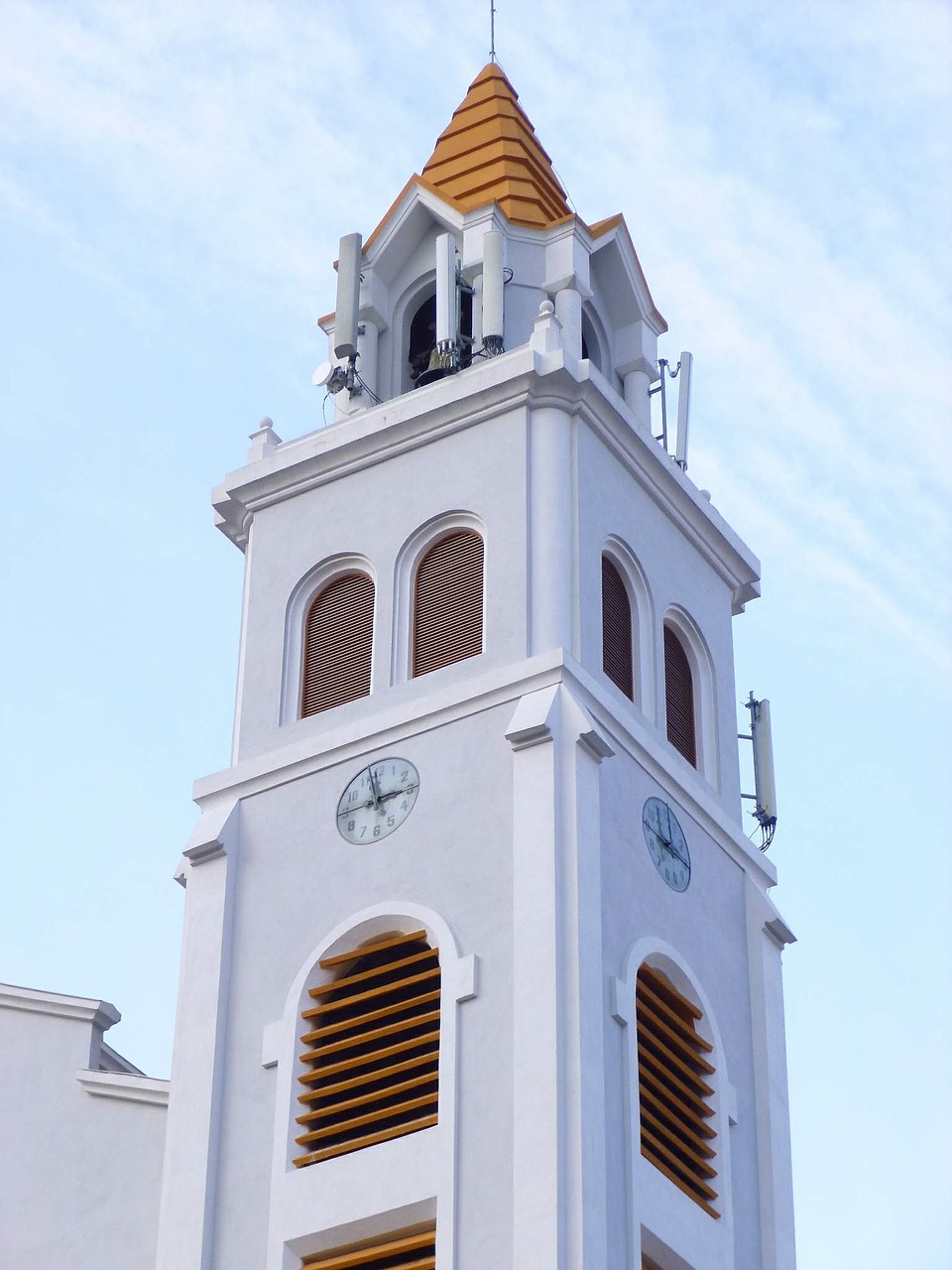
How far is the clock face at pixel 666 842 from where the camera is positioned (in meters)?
31.4

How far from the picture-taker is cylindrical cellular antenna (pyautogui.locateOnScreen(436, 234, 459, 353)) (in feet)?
114

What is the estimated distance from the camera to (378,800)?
3136cm

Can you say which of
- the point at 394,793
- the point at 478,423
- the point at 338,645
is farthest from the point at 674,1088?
A: the point at 478,423

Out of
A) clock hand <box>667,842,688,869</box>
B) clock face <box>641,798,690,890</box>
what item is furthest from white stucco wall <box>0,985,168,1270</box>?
clock hand <box>667,842,688,869</box>

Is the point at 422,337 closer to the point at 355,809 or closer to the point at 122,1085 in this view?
the point at 355,809

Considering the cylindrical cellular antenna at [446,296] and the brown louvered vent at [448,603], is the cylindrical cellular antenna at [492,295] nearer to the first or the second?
the cylindrical cellular antenna at [446,296]

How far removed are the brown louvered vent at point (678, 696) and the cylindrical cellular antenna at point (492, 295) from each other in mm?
3759

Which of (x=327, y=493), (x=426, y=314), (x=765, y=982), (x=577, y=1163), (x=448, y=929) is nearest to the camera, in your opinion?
(x=577, y=1163)

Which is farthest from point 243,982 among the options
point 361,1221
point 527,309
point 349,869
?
point 527,309

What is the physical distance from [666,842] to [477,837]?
243 centimetres

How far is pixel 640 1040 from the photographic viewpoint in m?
29.8

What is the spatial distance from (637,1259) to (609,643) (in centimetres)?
769

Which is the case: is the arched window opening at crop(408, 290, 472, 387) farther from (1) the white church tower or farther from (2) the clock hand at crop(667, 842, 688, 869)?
(2) the clock hand at crop(667, 842, 688, 869)

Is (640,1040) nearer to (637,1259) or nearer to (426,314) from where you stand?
(637,1259)
